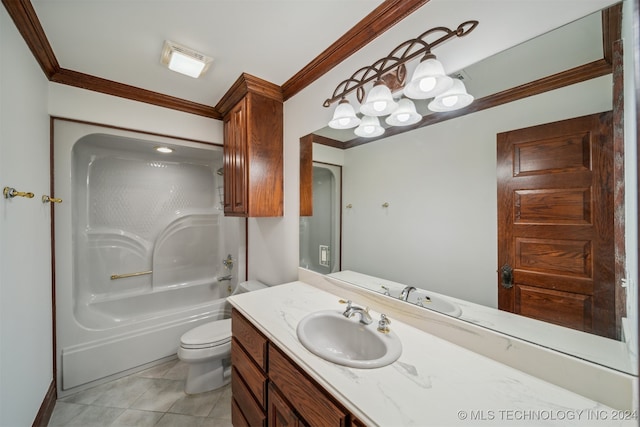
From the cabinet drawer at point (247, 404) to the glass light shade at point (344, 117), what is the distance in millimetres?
1554

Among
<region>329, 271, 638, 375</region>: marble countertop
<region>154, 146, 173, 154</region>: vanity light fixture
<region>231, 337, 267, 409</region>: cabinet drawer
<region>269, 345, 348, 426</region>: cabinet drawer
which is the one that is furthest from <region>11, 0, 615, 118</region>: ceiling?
<region>231, 337, 267, 409</region>: cabinet drawer

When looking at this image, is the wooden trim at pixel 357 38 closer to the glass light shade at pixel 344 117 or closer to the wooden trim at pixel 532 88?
the glass light shade at pixel 344 117

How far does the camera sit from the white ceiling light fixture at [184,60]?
1.45 meters

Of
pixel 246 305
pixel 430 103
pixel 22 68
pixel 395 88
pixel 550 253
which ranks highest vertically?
pixel 22 68

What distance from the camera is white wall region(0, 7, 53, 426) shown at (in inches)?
41.2

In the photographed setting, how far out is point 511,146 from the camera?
90 centimetres

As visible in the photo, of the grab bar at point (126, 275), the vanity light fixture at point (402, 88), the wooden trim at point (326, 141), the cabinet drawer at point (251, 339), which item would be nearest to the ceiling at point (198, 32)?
the vanity light fixture at point (402, 88)

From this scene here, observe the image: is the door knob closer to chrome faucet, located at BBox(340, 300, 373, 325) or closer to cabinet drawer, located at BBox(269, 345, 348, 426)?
chrome faucet, located at BBox(340, 300, 373, 325)

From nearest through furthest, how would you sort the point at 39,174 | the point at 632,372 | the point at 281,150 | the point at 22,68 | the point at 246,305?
the point at 632,372, the point at 22,68, the point at 246,305, the point at 39,174, the point at 281,150

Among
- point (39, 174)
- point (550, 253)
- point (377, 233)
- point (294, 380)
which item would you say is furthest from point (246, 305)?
point (39, 174)

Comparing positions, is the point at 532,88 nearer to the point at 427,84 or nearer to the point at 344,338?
the point at 427,84

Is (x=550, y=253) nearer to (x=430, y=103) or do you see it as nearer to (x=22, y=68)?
(x=430, y=103)

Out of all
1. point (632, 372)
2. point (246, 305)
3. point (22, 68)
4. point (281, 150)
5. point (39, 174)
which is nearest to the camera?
point (632, 372)

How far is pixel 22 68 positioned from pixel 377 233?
208 cm
